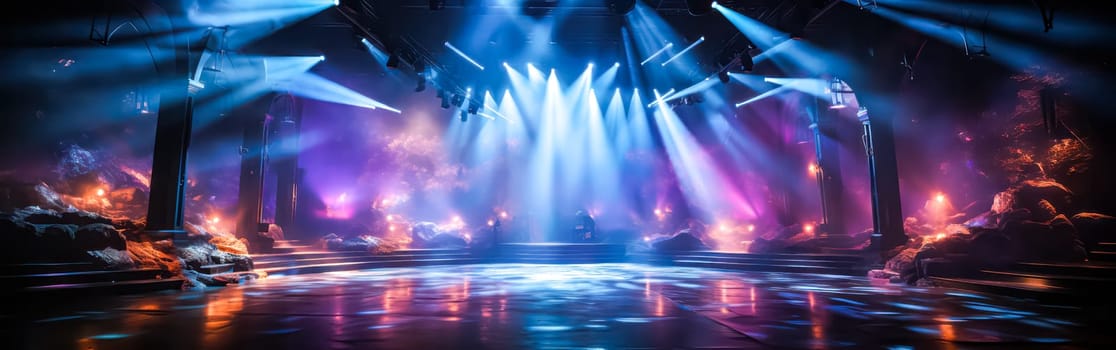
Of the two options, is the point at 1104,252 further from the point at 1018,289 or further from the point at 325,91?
the point at 325,91

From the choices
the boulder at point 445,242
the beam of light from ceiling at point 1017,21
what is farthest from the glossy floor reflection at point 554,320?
the boulder at point 445,242

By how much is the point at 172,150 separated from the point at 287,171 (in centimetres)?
713

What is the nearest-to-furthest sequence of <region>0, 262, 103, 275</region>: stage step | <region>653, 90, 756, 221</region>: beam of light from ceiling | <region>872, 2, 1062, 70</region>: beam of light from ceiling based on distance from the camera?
<region>0, 262, 103, 275</region>: stage step, <region>872, 2, 1062, 70</region>: beam of light from ceiling, <region>653, 90, 756, 221</region>: beam of light from ceiling

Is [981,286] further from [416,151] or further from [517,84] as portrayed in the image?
[416,151]

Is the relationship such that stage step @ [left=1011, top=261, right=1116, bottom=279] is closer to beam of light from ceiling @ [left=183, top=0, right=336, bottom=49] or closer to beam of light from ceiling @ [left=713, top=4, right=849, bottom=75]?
beam of light from ceiling @ [left=713, top=4, right=849, bottom=75]

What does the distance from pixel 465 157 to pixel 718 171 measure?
13169 millimetres

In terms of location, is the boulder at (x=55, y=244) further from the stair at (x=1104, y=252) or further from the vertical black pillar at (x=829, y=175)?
the vertical black pillar at (x=829, y=175)

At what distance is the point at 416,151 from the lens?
78.3 feet

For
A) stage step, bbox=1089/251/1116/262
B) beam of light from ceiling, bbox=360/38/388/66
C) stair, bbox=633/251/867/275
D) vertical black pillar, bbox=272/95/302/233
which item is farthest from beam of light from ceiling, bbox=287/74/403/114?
stage step, bbox=1089/251/1116/262

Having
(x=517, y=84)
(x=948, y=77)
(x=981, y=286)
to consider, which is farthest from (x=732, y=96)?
(x=981, y=286)

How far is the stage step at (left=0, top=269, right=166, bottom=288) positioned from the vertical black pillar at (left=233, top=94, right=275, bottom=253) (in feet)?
17.0

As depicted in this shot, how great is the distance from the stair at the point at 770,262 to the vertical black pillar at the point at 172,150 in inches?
467

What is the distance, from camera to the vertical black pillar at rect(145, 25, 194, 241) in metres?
8.93

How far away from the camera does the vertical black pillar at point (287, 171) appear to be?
15703 mm
